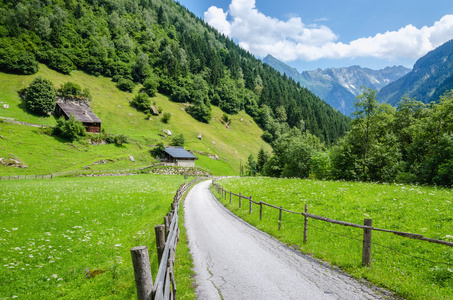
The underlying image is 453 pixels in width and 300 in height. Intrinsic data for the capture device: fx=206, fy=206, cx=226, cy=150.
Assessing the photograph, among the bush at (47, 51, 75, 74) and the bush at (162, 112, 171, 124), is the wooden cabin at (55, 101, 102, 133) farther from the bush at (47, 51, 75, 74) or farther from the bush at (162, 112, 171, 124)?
the bush at (47, 51, 75, 74)

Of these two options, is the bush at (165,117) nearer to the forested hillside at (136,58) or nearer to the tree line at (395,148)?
the forested hillside at (136,58)

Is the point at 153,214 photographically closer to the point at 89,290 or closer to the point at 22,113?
the point at 89,290

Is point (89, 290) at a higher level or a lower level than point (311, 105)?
lower

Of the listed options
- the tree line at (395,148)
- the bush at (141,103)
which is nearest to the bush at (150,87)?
the bush at (141,103)

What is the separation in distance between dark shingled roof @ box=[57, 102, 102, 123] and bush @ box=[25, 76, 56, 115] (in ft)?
13.3

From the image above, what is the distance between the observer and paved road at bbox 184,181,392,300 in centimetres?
635

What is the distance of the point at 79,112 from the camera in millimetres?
76875

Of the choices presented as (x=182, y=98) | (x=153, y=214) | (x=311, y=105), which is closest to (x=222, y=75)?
(x=182, y=98)

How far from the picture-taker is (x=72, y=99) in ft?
270

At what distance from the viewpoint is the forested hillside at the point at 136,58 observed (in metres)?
103

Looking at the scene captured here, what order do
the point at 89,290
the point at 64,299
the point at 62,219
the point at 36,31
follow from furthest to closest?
1. the point at 36,31
2. the point at 62,219
3. the point at 89,290
4. the point at 64,299

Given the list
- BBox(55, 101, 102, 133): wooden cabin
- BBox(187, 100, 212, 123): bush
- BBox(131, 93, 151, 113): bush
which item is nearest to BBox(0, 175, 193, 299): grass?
BBox(55, 101, 102, 133): wooden cabin

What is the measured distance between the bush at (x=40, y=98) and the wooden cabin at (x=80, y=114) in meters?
2.90

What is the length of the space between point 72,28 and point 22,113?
93586mm
